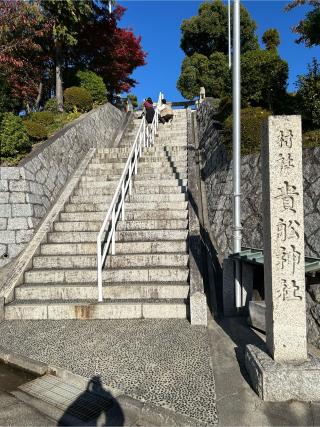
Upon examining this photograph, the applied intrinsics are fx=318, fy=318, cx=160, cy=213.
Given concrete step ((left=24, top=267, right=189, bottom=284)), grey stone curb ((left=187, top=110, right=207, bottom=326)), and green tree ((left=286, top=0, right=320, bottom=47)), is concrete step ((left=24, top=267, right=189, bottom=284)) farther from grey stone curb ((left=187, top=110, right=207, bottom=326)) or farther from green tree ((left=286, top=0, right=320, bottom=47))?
green tree ((left=286, top=0, right=320, bottom=47))

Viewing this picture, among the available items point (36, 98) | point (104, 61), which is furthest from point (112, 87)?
point (36, 98)

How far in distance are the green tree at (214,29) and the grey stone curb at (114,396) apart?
25.1 metres

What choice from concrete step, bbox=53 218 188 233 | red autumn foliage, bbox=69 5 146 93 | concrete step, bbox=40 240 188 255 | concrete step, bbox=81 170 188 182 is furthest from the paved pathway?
red autumn foliage, bbox=69 5 146 93

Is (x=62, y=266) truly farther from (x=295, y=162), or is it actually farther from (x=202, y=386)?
(x=295, y=162)

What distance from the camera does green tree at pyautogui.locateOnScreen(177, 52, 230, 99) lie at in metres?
21.8

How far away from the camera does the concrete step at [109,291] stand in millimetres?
4852

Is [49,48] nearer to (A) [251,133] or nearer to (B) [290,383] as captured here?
(A) [251,133]

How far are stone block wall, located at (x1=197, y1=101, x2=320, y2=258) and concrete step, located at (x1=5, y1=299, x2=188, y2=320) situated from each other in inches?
80.9

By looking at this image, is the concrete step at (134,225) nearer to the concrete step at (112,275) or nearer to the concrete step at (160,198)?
the concrete step at (160,198)

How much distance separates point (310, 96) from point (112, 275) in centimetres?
564

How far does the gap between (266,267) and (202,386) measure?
4.19 feet

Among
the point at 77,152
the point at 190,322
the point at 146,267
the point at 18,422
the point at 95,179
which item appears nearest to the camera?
the point at 18,422

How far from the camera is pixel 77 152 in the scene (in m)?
9.05

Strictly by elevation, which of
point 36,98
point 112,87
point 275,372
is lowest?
point 275,372
